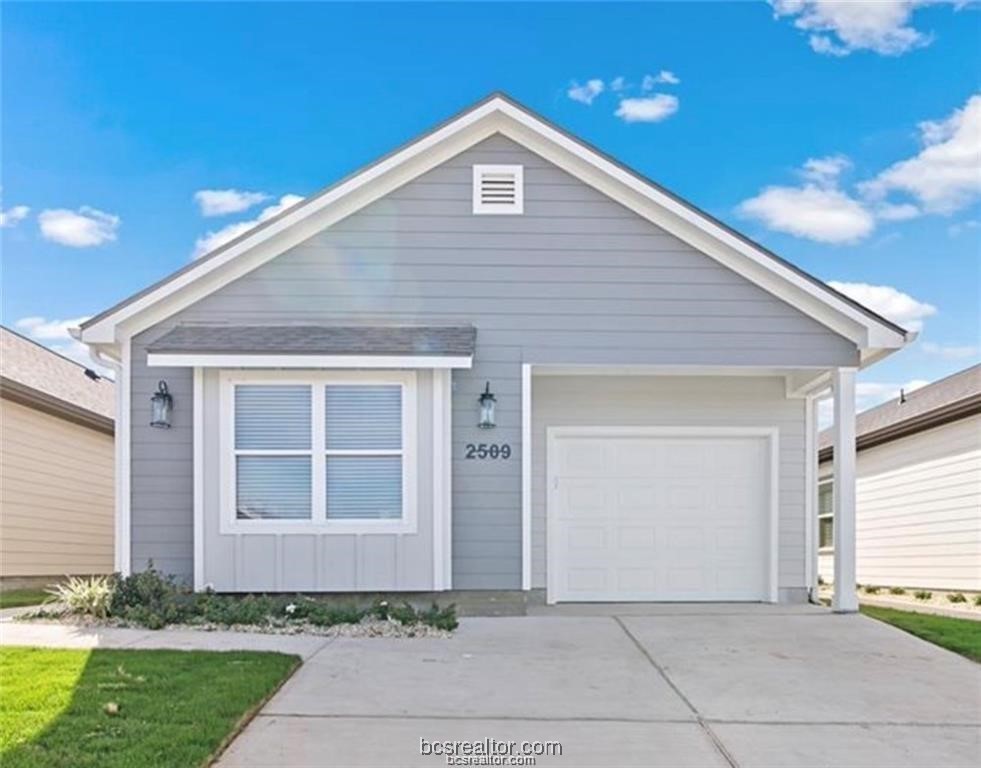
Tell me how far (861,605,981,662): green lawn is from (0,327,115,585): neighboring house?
1214 cm

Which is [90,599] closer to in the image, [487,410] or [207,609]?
[207,609]

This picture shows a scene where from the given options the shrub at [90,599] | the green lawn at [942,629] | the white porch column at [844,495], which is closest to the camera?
the green lawn at [942,629]

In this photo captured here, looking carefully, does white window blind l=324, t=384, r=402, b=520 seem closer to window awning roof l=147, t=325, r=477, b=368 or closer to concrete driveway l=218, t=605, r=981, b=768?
window awning roof l=147, t=325, r=477, b=368

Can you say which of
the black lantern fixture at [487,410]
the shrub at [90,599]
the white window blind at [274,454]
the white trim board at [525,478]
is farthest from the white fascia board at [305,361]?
the shrub at [90,599]

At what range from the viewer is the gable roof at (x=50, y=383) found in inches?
510

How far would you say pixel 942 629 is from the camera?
8.62 meters

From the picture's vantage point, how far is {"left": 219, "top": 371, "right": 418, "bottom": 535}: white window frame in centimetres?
904

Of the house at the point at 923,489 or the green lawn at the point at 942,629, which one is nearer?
the green lawn at the point at 942,629

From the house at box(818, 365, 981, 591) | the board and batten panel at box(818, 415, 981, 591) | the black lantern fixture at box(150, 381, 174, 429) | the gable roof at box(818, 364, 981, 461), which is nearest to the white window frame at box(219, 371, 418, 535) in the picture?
the black lantern fixture at box(150, 381, 174, 429)

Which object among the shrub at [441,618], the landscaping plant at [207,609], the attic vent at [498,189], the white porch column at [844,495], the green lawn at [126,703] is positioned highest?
the attic vent at [498,189]

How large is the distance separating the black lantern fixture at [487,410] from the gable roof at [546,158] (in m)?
2.62

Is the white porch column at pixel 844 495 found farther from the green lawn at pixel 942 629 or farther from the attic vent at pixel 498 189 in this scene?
the attic vent at pixel 498 189

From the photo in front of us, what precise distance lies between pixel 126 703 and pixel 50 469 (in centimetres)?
1017

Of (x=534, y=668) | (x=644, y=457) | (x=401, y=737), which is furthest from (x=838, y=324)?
(x=401, y=737)
